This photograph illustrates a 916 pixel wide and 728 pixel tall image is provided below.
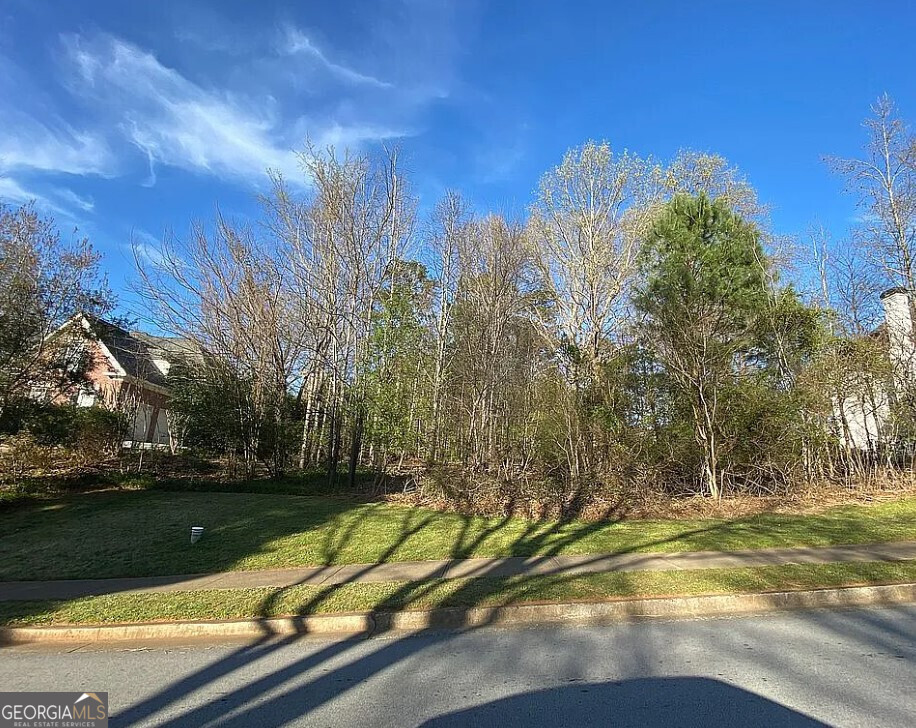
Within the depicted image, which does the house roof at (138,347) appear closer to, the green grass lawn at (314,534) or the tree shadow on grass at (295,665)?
the green grass lawn at (314,534)

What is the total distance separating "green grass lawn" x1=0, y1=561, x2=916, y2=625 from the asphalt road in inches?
22.5

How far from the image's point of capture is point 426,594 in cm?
621

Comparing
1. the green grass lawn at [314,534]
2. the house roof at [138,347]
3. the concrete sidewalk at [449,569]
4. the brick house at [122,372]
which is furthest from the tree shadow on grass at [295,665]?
the house roof at [138,347]

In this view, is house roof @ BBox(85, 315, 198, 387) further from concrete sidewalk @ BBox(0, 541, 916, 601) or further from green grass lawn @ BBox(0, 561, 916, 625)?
green grass lawn @ BBox(0, 561, 916, 625)

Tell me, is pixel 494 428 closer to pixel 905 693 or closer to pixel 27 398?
pixel 905 693

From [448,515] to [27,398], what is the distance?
412 inches

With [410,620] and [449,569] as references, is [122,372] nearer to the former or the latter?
[449,569]

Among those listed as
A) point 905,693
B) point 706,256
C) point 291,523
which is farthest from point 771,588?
point 706,256

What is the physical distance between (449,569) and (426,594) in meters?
1.22

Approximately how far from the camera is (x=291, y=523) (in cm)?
1039

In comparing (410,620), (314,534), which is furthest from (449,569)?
(314,534)

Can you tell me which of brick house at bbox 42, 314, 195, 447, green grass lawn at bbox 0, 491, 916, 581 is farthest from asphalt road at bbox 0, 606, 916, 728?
brick house at bbox 42, 314, 195, 447

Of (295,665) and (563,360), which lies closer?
(295,665)

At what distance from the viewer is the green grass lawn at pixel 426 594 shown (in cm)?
588
